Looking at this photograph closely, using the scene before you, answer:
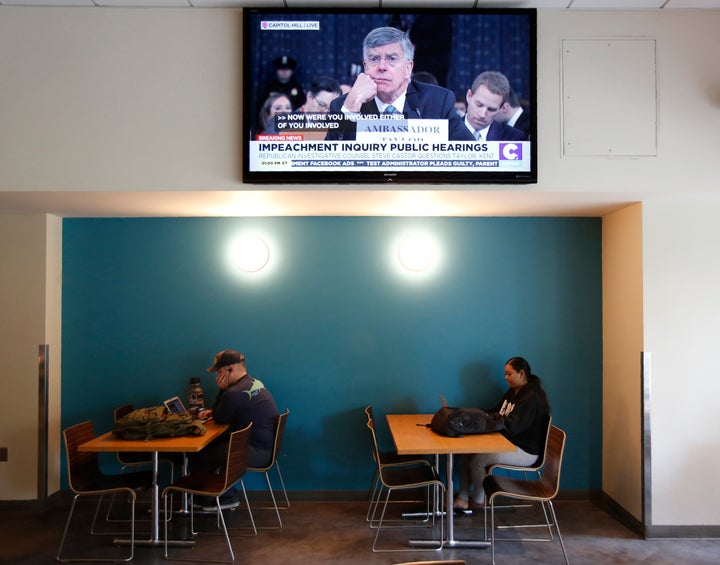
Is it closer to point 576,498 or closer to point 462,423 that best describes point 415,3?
point 462,423

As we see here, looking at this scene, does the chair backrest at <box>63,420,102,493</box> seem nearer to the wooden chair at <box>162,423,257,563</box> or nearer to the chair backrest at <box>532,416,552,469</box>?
the wooden chair at <box>162,423,257,563</box>

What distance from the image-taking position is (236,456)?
3.90 metres

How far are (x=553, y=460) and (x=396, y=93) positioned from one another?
2.54m

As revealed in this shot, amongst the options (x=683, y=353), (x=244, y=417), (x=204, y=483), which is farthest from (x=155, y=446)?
(x=683, y=353)

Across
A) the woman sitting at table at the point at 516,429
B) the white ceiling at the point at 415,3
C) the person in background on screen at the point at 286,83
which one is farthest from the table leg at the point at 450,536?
the white ceiling at the point at 415,3

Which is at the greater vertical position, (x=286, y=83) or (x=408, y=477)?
(x=286, y=83)

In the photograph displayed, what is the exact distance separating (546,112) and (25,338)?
4.21 m

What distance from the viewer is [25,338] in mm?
4840

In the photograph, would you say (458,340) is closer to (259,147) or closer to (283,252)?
(283,252)

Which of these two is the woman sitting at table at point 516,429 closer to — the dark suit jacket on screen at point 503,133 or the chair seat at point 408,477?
the chair seat at point 408,477

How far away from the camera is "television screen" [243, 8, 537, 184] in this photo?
3998 mm

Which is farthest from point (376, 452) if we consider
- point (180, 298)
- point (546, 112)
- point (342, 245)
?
point (546, 112)

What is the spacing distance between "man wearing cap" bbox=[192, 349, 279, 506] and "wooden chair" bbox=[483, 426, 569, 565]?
5.17 feet

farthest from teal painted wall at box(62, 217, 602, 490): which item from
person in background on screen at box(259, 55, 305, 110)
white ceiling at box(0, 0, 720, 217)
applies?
person in background on screen at box(259, 55, 305, 110)
